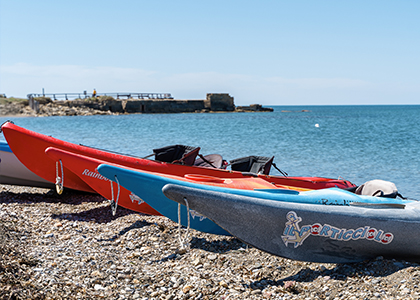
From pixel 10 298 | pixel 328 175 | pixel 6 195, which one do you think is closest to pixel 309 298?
pixel 10 298

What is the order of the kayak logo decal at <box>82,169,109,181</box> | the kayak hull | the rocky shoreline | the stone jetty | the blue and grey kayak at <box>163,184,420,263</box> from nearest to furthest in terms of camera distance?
the rocky shoreline
the blue and grey kayak at <box>163,184,420,263</box>
the kayak logo decal at <box>82,169,109,181</box>
the kayak hull
the stone jetty

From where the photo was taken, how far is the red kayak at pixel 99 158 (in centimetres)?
762

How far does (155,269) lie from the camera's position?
16.2ft

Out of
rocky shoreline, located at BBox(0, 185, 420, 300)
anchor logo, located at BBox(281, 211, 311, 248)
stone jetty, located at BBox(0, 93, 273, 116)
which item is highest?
stone jetty, located at BBox(0, 93, 273, 116)

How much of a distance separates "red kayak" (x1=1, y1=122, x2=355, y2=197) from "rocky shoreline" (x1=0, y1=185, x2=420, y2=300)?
1397 mm

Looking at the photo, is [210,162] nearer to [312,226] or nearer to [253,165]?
[253,165]

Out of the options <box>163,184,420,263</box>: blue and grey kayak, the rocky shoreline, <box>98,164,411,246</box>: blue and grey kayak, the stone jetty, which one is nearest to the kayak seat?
the rocky shoreline

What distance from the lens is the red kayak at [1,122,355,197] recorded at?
7.62 meters

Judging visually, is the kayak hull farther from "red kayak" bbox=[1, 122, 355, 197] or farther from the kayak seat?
the kayak seat

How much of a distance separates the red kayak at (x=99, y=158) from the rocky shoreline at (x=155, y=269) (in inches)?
55.0

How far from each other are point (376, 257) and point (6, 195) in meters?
7.28

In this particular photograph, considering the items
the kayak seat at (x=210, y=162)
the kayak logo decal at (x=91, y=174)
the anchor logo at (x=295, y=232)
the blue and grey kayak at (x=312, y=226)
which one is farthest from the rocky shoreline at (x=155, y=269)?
the kayak seat at (x=210, y=162)

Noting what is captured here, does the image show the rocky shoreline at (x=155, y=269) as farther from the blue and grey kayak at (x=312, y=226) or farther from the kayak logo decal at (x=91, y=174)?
the kayak logo decal at (x=91, y=174)

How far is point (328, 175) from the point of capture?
13883 mm
